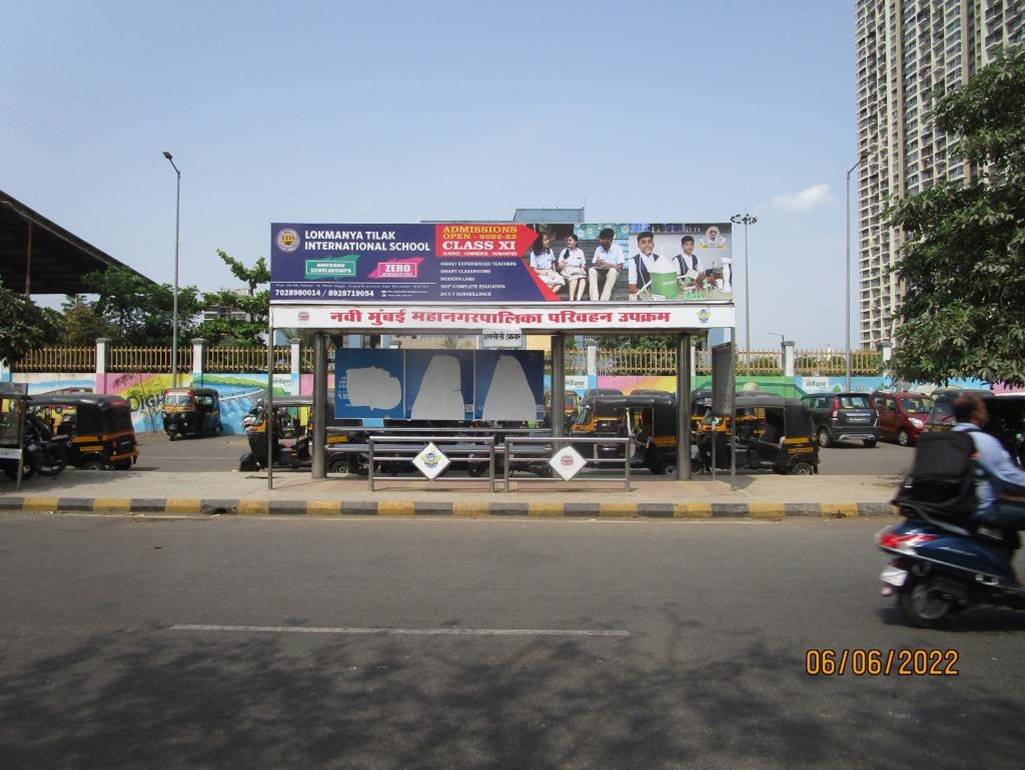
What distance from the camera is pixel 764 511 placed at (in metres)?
11.3

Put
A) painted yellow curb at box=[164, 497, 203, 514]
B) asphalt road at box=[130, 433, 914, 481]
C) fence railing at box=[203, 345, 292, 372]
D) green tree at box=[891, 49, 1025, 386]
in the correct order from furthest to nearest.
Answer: fence railing at box=[203, 345, 292, 372], asphalt road at box=[130, 433, 914, 481], green tree at box=[891, 49, 1025, 386], painted yellow curb at box=[164, 497, 203, 514]

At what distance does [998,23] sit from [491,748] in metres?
68.8

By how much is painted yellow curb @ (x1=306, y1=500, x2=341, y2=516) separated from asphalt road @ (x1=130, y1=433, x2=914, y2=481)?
5.72m

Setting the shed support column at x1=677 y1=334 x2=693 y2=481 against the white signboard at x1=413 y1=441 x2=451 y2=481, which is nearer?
the white signboard at x1=413 y1=441 x2=451 y2=481

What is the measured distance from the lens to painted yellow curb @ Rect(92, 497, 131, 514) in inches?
457


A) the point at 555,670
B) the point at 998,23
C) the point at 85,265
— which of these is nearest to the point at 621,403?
the point at 555,670

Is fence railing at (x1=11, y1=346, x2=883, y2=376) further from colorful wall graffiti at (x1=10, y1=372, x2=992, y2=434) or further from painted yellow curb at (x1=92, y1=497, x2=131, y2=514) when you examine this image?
painted yellow curb at (x1=92, y1=497, x2=131, y2=514)

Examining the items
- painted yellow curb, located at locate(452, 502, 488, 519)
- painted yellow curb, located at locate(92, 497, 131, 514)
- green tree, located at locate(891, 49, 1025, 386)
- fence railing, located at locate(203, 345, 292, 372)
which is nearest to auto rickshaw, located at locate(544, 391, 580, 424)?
painted yellow curb, located at locate(452, 502, 488, 519)

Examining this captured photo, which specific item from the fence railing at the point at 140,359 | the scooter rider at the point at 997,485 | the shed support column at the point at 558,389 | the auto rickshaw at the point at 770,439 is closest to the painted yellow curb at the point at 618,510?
the shed support column at the point at 558,389

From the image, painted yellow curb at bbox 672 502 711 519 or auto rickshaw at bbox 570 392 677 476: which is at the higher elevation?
auto rickshaw at bbox 570 392 677 476

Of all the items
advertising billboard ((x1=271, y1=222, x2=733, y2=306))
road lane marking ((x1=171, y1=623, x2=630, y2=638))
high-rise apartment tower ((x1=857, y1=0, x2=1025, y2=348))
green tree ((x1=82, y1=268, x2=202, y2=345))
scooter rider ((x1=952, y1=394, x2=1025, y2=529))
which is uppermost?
high-rise apartment tower ((x1=857, y1=0, x2=1025, y2=348))

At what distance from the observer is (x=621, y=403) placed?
16.4m

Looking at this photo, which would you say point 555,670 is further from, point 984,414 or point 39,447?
point 39,447
